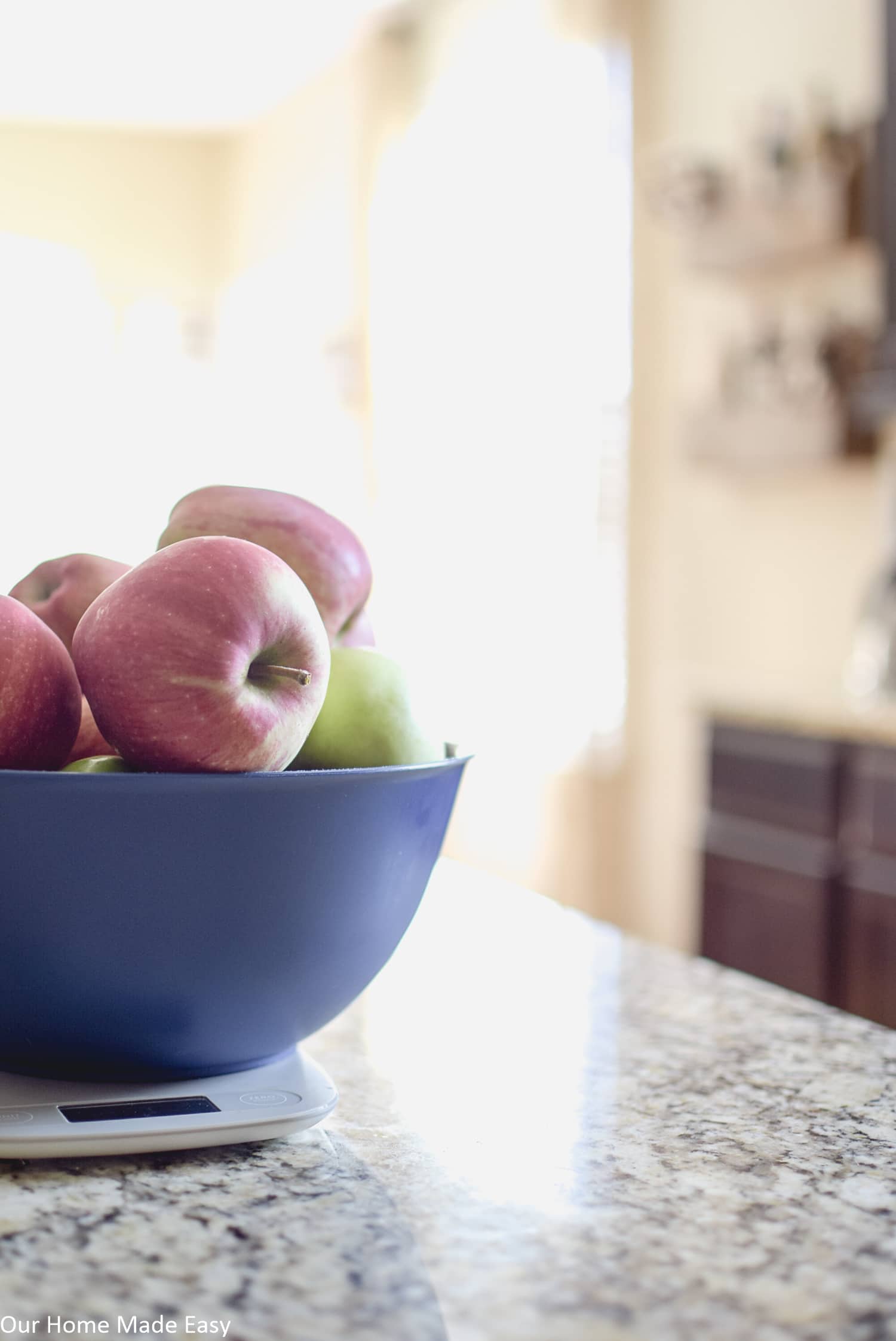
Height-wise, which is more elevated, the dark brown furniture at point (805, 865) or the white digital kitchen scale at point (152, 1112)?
the white digital kitchen scale at point (152, 1112)

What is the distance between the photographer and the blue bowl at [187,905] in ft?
1.75

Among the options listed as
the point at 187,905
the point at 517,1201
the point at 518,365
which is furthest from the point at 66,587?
the point at 518,365

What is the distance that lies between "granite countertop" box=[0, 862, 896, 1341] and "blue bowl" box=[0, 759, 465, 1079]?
0.05 metres

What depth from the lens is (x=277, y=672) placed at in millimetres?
→ 579

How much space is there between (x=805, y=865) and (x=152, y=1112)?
81.6 inches

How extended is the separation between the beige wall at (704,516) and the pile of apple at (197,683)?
2.29 meters

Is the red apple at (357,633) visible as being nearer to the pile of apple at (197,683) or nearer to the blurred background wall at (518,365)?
the pile of apple at (197,683)

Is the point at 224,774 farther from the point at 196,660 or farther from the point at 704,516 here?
the point at 704,516

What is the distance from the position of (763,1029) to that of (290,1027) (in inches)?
11.5

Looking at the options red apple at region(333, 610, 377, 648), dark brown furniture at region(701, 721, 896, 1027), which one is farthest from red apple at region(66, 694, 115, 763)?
dark brown furniture at region(701, 721, 896, 1027)

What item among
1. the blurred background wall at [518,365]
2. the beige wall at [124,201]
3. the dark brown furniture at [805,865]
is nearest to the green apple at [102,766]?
the dark brown furniture at [805,865]

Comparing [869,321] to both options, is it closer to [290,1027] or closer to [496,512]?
[496,512]

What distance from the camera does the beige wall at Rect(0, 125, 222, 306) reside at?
19.5 feet

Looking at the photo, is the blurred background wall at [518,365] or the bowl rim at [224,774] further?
the blurred background wall at [518,365]
